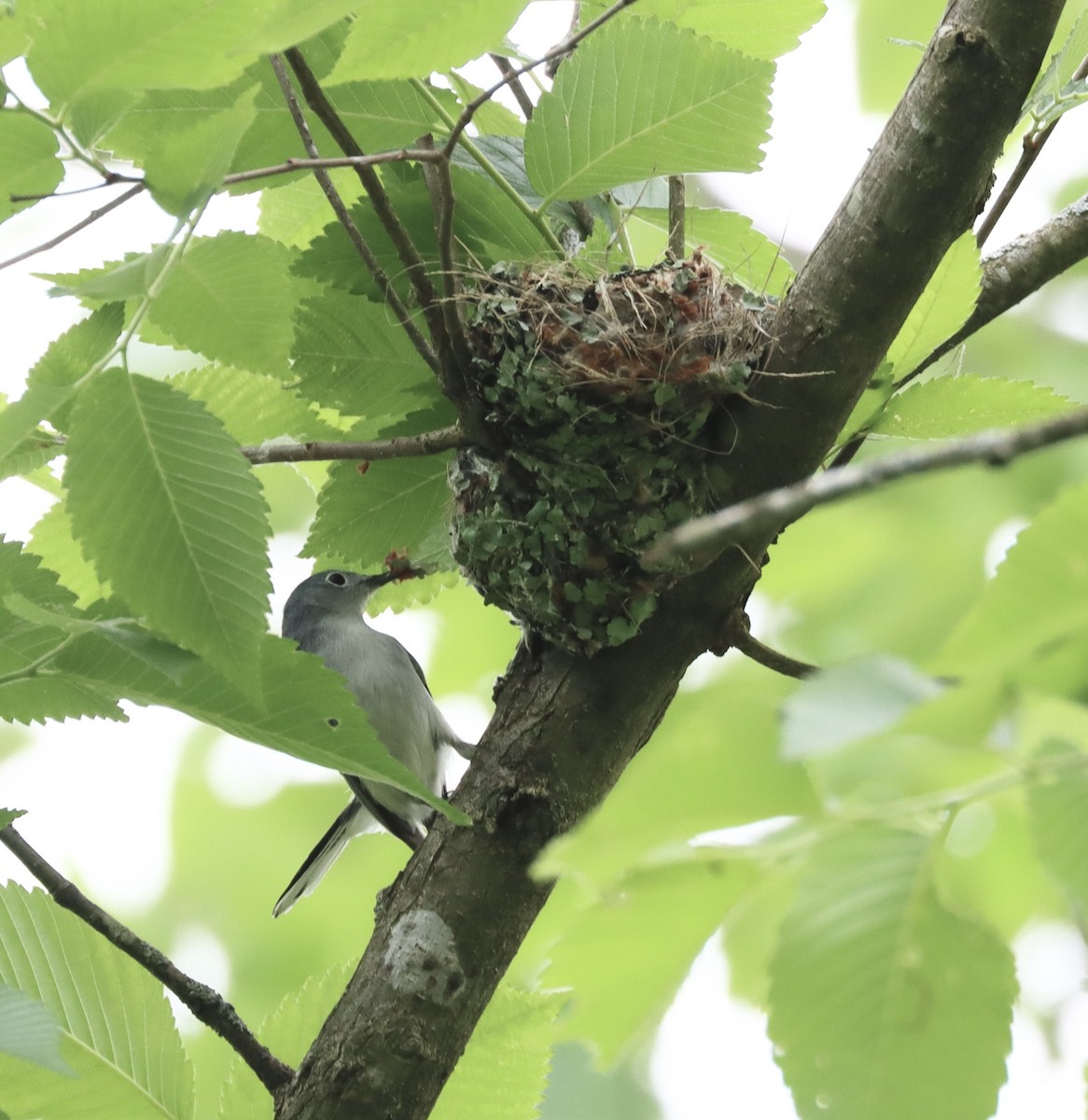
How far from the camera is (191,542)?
1.65m

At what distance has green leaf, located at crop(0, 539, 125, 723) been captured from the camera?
176 cm

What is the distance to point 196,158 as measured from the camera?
1.53 m

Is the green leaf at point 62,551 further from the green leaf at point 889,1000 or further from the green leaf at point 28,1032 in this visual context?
the green leaf at point 889,1000

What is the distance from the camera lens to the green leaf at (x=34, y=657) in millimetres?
1757

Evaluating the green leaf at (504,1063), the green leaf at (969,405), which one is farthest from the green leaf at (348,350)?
the green leaf at (504,1063)

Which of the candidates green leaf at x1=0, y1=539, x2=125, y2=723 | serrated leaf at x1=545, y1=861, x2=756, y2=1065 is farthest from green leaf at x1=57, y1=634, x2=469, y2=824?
serrated leaf at x1=545, y1=861, x2=756, y2=1065

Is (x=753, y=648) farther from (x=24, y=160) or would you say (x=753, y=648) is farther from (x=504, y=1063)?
(x=24, y=160)

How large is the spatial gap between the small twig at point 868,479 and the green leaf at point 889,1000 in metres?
0.37

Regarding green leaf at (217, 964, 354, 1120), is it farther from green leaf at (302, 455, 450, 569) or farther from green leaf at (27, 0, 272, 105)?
green leaf at (27, 0, 272, 105)

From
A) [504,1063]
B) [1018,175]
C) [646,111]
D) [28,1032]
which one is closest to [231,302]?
[646,111]

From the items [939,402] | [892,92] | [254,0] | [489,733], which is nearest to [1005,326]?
[892,92]

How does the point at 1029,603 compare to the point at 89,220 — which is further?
the point at 89,220

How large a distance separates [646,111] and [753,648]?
1055mm

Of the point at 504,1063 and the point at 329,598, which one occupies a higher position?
the point at 329,598
